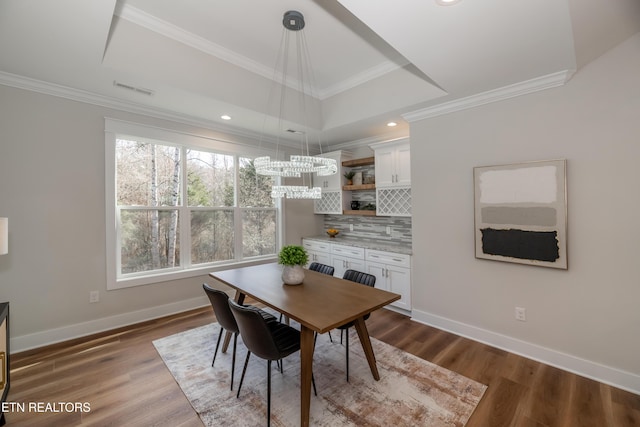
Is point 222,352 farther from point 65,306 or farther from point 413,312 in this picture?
point 413,312

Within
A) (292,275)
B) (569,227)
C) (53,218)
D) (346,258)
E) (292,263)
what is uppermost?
(53,218)

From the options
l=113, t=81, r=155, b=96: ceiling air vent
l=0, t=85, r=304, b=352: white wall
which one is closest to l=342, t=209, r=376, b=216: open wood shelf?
l=113, t=81, r=155, b=96: ceiling air vent

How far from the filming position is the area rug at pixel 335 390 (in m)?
1.86

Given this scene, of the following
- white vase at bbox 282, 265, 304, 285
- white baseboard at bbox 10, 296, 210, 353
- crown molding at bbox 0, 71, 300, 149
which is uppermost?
crown molding at bbox 0, 71, 300, 149

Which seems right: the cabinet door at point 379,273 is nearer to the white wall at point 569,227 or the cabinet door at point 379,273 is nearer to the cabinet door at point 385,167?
the white wall at point 569,227

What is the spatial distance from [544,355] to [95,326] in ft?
15.6

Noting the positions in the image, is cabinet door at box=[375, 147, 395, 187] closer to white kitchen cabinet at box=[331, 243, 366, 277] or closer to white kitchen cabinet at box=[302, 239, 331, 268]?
white kitchen cabinet at box=[331, 243, 366, 277]

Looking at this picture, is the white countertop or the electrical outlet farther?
the white countertop

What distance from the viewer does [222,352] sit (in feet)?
8.84

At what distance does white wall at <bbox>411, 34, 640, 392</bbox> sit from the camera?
2.17m

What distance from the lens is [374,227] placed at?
4680 mm

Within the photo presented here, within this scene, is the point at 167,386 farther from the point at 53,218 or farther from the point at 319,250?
the point at 319,250

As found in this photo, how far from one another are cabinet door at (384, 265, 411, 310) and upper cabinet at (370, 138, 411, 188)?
123 centimetres

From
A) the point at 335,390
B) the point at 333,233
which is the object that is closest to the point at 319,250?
the point at 333,233
